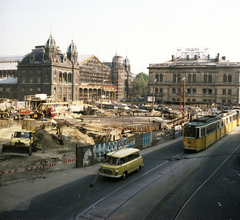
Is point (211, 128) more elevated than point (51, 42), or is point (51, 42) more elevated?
point (51, 42)

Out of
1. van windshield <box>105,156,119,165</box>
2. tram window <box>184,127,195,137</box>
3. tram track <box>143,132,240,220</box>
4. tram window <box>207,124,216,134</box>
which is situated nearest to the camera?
tram track <box>143,132,240,220</box>

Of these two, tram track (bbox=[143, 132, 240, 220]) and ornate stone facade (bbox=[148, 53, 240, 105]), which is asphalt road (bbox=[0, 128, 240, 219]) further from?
ornate stone facade (bbox=[148, 53, 240, 105])

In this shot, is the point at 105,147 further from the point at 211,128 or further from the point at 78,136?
the point at 211,128

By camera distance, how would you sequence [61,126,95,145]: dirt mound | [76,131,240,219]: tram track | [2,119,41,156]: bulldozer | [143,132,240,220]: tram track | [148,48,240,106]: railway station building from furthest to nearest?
1. [148,48,240,106]: railway station building
2. [61,126,95,145]: dirt mound
3. [2,119,41,156]: bulldozer
4. [143,132,240,220]: tram track
5. [76,131,240,219]: tram track

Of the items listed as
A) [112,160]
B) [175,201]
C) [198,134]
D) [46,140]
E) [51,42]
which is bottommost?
[175,201]

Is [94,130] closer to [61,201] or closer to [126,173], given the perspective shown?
[126,173]

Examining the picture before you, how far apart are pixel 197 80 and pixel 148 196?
3384 inches

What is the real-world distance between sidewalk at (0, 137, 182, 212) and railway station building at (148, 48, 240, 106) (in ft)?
240

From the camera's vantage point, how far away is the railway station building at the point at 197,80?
91.1 metres

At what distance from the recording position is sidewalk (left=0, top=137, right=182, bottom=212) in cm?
1373

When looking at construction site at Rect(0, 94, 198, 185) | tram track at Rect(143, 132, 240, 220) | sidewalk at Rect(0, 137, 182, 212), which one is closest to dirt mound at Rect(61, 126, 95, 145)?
construction site at Rect(0, 94, 198, 185)

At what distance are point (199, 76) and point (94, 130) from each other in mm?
68463

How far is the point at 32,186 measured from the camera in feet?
53.6

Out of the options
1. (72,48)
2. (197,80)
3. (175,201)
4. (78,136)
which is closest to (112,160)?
(175,201)
